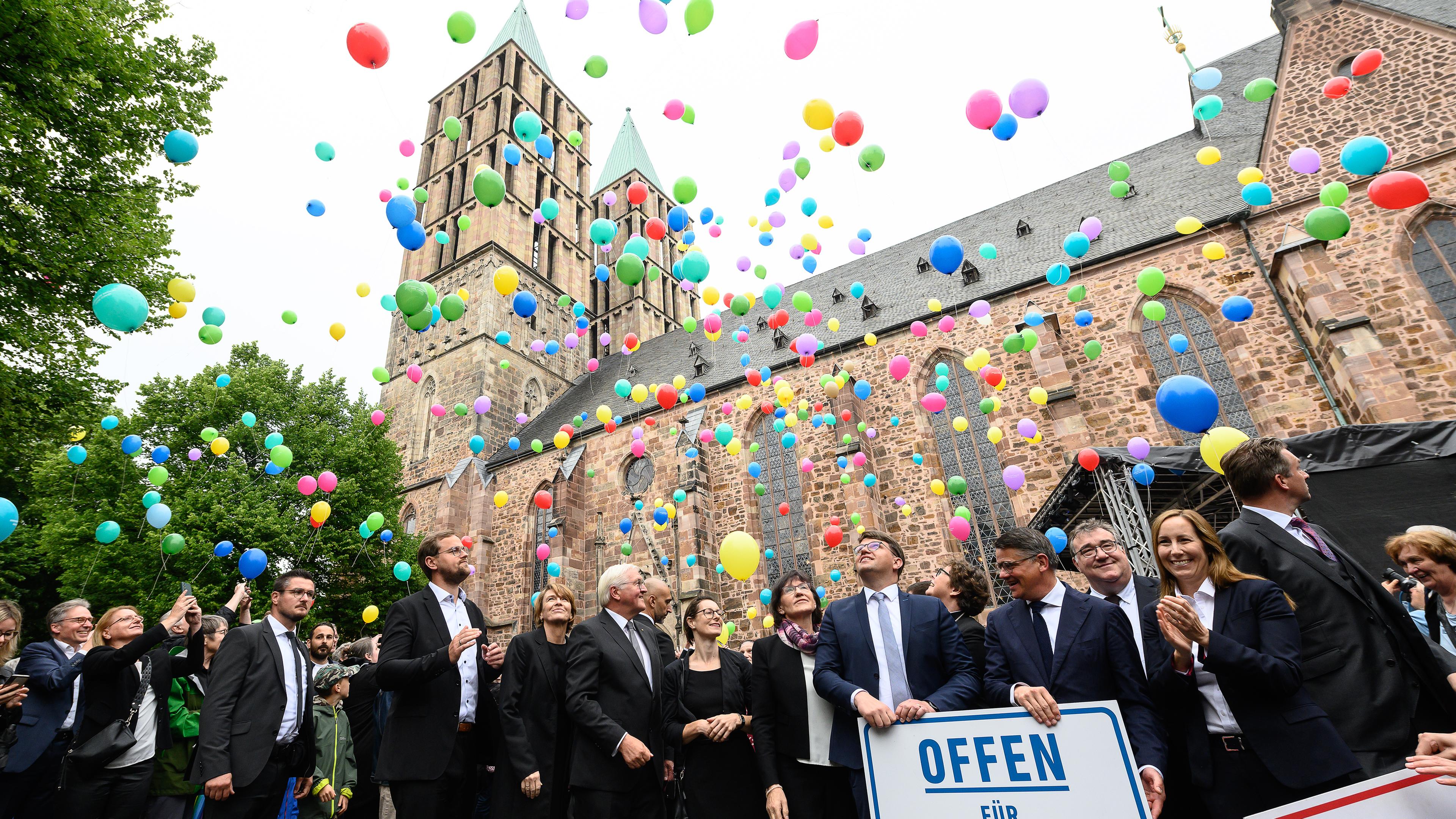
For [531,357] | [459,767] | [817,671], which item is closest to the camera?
[817,671]

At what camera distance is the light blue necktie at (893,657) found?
9.51 ft

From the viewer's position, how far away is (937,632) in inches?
119

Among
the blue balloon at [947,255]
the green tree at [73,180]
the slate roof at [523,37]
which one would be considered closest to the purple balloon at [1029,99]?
the blue balloon at [947,255]

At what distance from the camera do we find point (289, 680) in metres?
3.64

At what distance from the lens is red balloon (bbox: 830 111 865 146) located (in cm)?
698

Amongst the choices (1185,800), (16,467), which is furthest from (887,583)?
(16,467)

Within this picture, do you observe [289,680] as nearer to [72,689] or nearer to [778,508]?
[72,689]

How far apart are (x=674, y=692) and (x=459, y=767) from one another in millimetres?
1242

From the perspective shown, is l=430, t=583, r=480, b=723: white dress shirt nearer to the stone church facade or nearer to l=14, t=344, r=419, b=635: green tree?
the stone church facade

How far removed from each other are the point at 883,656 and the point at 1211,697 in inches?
50.4

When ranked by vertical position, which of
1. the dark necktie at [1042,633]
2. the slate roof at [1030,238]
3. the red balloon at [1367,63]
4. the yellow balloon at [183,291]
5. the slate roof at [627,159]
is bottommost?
the dark necktie at [1042,633]

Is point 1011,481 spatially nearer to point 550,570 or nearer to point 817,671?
point 817,671

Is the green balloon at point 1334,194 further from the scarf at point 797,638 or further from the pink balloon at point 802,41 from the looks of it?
the scarf at point 797,638

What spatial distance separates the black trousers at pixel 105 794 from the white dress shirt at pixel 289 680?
100 centimetres
